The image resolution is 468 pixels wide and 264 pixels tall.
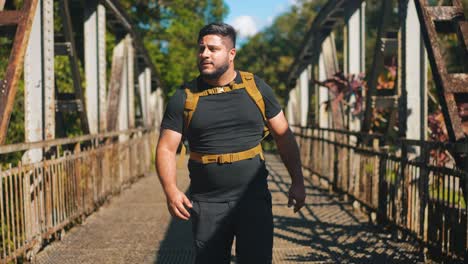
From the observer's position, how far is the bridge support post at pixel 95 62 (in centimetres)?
1112

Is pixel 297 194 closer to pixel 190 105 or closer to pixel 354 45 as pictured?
pixel 190 105

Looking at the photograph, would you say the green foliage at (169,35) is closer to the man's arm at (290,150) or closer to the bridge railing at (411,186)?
the bridge railing at (411,186)

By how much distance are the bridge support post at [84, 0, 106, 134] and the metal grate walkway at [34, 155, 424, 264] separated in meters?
1.52

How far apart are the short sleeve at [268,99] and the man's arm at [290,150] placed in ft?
0.10

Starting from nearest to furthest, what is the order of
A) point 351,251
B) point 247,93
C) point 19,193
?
1. point 247,93
2. point 19,193
3. point 351,251

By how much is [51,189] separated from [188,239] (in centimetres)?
153

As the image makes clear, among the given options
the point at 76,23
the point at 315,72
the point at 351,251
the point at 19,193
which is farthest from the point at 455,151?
the point at 76,23

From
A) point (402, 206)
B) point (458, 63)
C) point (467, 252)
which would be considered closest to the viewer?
point (467, 252)

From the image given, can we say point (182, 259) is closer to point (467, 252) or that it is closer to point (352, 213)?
point (467, 252)

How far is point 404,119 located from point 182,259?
2950mm

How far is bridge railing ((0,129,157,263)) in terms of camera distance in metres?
6.00

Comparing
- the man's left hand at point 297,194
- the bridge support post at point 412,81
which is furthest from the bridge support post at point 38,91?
the bridge support post at point 412,81

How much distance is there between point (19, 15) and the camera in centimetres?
633

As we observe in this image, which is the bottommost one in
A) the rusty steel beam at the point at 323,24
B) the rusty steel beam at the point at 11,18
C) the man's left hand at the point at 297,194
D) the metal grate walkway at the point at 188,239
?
the metal grate walkway at the point at 188,239
